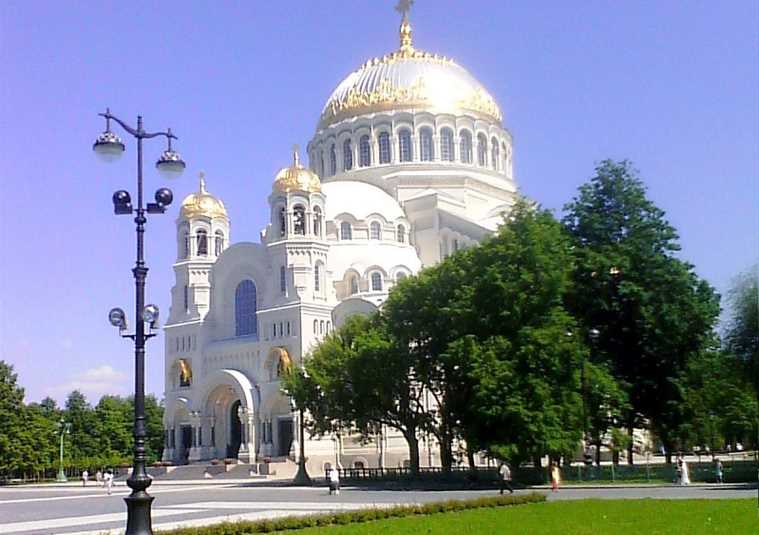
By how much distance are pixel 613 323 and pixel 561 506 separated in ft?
59.2

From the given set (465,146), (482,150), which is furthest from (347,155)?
(482,150)

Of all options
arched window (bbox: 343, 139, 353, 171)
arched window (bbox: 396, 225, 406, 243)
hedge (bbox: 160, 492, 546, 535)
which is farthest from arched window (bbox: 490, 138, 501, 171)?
hedge (bbox: 160, 492, 546, 535)

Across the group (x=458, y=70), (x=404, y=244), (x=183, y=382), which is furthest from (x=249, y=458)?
Answer: (x=458, y=70)

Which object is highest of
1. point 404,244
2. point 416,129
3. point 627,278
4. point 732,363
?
point 416,129

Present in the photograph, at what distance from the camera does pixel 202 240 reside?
209 ft

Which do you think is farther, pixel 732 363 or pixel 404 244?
pixel 404 244

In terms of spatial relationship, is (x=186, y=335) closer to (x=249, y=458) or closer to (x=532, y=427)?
(x=249, y=458)

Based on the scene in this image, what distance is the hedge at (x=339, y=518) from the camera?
18.4 meters

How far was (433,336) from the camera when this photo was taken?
38.8m

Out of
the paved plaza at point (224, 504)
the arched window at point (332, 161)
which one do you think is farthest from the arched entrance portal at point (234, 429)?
the paved plaza at point (224, 504)

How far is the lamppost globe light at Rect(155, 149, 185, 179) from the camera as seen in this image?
55.1 feet

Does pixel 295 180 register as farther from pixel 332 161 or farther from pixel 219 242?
pixel 332 161

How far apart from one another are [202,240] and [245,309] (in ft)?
18.7

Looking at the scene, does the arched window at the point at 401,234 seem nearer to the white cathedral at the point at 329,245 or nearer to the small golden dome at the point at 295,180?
the white cathedral at the point at 329,245
